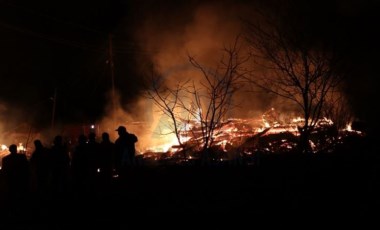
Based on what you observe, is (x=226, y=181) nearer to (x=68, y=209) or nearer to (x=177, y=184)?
(x=177, y=184)

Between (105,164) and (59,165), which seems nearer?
(105,164)

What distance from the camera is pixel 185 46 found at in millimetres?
20094

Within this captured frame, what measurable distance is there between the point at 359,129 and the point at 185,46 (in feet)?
29.7

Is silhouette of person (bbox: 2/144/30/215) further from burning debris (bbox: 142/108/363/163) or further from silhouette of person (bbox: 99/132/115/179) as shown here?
burning debris (bbox: 142/108/363/163)

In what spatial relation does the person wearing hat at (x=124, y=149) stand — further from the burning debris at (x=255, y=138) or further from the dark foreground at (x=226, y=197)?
the burning debris at (x=255, y=138)

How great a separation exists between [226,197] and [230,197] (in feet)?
0.27

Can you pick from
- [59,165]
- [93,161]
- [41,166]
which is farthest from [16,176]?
[93,161]

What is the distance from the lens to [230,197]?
319 inches

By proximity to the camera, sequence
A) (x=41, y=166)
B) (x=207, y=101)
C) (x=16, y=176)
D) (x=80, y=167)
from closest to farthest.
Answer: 1. (x=16, y=176)
2. (x=80, y=167)
3. (x=41, y=166)
4. (x=207, y=101)

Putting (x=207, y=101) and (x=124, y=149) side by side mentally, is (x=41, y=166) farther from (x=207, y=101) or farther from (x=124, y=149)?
(x=207, y=101)

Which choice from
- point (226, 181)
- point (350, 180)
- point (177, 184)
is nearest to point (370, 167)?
point (350, 180)

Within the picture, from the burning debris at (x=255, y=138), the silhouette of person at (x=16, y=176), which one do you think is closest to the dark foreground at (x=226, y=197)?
the silhouette of person at (x=16, y=176)

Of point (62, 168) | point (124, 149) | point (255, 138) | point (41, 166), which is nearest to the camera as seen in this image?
point (41, 166)

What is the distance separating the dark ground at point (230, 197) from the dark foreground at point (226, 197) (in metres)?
0.02
